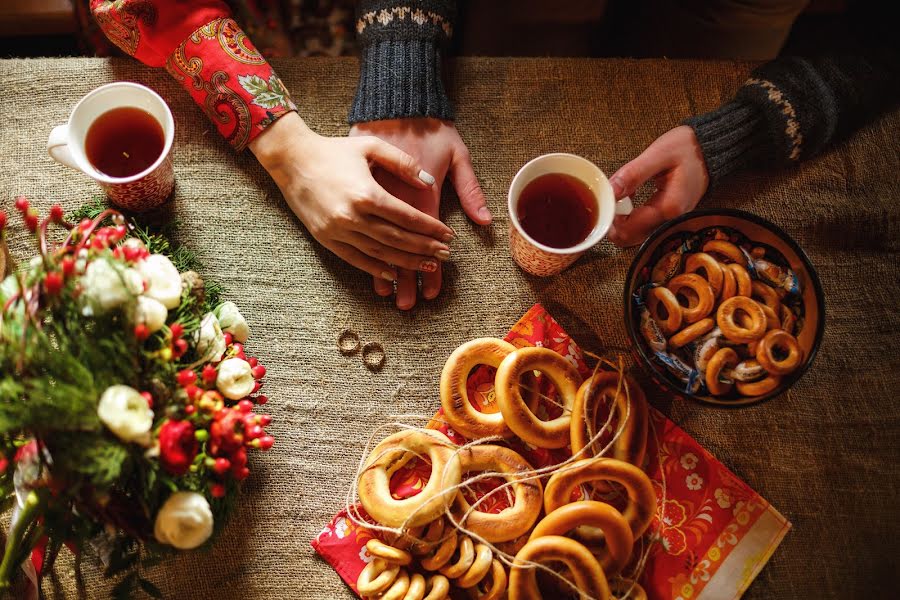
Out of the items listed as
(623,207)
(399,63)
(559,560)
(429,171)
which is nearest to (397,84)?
(399,63)

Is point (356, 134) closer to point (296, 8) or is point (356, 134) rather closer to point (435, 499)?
point (296, 8)

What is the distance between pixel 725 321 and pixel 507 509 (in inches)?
14.5

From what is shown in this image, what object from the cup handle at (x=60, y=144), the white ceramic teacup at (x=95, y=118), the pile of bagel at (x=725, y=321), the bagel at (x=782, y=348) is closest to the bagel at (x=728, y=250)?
the pile of bagel at (x=725, y=321)

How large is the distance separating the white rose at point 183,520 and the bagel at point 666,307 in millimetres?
575

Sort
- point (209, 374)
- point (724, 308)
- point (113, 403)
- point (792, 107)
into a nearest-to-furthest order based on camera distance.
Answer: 1. point (113, 403)
2. point (209, 374)
3. point (724, 308)
4. point (792, 107)

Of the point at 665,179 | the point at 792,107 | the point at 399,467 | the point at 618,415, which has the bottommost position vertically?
the point at 399,467

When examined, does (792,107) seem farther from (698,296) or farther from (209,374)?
(209,374)

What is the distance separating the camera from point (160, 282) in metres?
0.61

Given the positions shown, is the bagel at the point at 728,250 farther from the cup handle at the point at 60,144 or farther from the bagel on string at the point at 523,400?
the cup handle at the point at 60,144

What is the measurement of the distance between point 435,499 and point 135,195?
0.58 m

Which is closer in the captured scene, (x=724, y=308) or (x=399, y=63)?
(x=724, y=308)

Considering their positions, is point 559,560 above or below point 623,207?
below

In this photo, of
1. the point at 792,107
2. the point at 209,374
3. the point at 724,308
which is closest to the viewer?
the point at 209,374

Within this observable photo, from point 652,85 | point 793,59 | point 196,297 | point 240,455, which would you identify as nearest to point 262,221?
point 196,297
